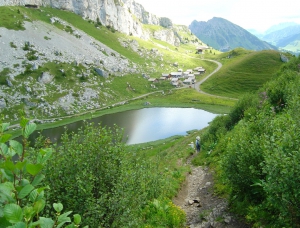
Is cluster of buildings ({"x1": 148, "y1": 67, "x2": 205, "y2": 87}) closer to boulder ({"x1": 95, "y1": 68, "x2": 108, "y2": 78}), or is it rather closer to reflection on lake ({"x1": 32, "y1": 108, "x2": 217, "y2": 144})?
boulder ({"x1": 95, "y1": 68, "x2": 108, "y2": 78})

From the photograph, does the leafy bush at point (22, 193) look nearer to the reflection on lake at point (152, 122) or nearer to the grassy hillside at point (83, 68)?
the grassy hillside at point (83, 68)

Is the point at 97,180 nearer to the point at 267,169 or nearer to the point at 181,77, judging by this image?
the point at 267,169

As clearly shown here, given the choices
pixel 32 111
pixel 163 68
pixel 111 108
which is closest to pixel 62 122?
pixel 32 111

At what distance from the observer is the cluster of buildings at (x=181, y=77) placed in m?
133

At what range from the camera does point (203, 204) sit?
18.7 m

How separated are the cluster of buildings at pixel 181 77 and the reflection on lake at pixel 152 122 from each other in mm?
39258

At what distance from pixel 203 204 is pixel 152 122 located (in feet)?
203

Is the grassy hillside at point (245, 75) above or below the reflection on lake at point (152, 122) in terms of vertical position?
above

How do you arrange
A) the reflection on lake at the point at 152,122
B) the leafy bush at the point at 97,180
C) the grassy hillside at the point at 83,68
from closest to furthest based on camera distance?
the leafy bush at the point at 97,180 → the reflection on lake at the point at 152,122 → the grassy hillside at the point at 83,68

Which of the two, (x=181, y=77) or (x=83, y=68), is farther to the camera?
(x=181, y=77)

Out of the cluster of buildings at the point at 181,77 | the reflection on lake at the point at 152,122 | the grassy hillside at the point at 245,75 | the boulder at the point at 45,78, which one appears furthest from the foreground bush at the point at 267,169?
the cluster of buildings at the point at 181,77

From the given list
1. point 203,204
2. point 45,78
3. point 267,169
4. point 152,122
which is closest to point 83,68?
point 45,78

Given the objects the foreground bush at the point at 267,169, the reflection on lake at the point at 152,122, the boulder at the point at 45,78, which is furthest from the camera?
the boulder at the point at 45,78

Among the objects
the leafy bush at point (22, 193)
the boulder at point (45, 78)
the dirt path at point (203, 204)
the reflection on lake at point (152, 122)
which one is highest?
the leafy bush at point (22, 193)
